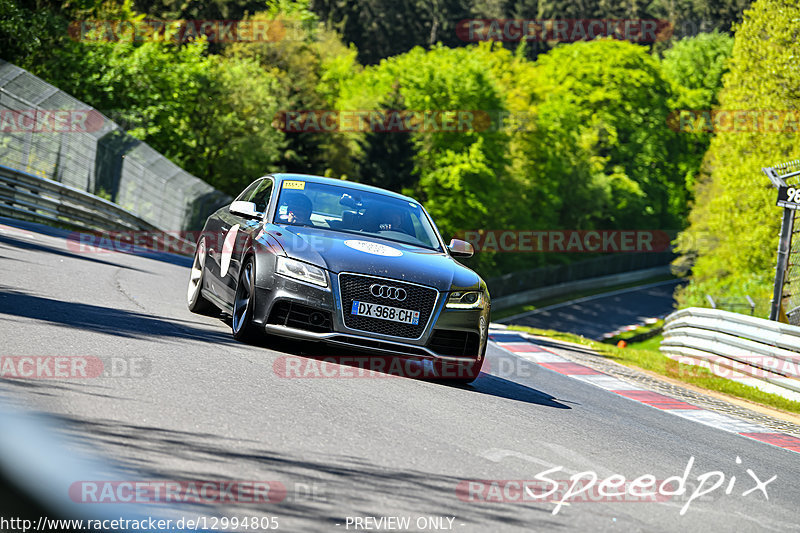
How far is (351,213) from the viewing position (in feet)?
32.0

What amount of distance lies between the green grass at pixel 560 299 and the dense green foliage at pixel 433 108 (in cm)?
288

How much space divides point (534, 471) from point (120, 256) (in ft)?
46.2

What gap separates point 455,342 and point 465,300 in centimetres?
38

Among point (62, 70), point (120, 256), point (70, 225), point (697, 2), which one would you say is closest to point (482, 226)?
point (62, 70)

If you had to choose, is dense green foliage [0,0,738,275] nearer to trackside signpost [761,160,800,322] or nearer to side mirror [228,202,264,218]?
trackside signpost [761,160,800,322]

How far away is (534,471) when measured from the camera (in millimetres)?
5898

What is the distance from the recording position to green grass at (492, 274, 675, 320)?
56.8 meters

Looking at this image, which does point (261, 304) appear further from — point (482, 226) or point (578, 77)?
point (578, 77)

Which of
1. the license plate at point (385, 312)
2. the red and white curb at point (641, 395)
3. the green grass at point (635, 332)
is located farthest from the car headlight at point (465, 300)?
the green grass at point (635, 332)
